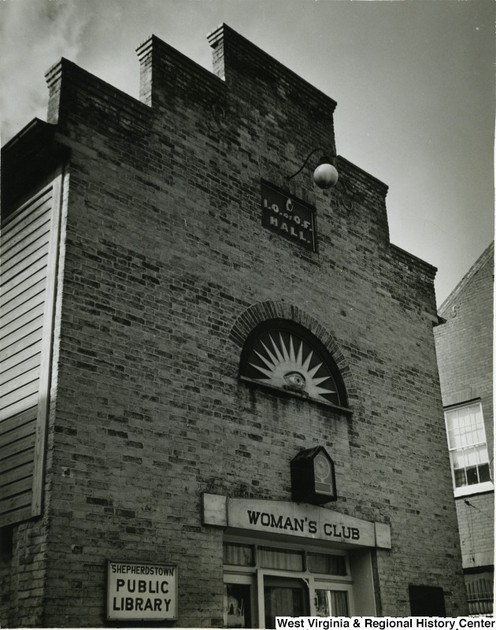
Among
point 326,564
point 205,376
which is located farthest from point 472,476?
point 205,376

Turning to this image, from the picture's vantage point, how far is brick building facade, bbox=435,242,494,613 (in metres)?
15.1

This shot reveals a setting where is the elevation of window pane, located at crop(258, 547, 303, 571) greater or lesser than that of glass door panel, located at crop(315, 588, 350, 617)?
greater

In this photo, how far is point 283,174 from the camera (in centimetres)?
1163

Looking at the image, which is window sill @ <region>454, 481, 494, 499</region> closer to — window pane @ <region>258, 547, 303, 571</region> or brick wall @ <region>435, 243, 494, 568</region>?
brick wall @ <region>435, 243, 494, 568</region>

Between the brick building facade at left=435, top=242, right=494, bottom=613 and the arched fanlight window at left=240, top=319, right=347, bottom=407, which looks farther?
the brick building facade at left=435, top=242, right=494, bottom=613

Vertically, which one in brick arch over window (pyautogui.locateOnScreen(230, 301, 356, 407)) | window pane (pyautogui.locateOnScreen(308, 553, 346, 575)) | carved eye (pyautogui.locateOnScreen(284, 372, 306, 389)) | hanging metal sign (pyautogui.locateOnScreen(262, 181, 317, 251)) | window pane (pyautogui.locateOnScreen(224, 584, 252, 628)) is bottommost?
window pane (pyautogui.locateOnScreen(224, 584, 252, 628))

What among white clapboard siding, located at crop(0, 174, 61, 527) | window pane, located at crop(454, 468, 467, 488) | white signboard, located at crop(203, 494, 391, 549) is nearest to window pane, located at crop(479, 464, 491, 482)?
window pane, located at crop(454, 468, 467, 488)

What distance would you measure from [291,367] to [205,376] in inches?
70.9

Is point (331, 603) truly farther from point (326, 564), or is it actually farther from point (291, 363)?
point (291, 363)

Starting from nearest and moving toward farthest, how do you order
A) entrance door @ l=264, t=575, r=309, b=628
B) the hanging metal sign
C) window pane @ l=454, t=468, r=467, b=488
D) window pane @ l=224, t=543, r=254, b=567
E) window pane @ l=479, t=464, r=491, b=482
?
window pane @ l=224, t=543, r=254, b=567, entrance door @ l=264, t=575, r=309, b=628, the hanging metal sign, window pane @ l=479, t=464, r=491, b=482, window pane @ l=454, t=468, r=467, b=488

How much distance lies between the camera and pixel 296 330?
1091 cm

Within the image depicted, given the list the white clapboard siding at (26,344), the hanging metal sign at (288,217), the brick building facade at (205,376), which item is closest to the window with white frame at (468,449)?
the brick building facade at (205,376)

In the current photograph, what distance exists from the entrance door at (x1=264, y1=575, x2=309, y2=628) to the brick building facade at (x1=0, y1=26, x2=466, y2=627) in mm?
30

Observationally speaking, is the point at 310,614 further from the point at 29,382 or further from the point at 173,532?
the point at 29,382
